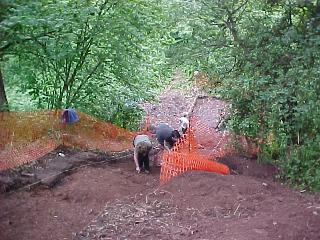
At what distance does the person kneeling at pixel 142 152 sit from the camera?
1030 centimetres

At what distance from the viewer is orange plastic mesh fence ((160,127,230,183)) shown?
9.70 metres

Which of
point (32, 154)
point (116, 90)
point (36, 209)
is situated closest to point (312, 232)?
point (36, 209)

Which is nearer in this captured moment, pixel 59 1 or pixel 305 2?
pixel 305 2

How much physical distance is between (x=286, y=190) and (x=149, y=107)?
1046 centimetres

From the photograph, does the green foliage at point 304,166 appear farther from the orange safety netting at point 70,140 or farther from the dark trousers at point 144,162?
the dark trousers at point 144,162

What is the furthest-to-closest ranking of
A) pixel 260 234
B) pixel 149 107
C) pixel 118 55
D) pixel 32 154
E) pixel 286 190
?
pixel 149 107 → pixel 118 55 → pixel 32 154 → pixel 286 190 → pixel 260 234

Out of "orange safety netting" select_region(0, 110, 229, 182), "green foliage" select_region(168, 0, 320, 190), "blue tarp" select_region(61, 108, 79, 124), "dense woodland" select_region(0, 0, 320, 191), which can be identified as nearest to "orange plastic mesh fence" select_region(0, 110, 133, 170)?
"orange safety netting" select_region(0, 110, 229, 182)

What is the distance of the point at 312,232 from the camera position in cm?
704

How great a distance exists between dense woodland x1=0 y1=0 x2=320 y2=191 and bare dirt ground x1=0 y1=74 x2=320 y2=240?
3.67 feet

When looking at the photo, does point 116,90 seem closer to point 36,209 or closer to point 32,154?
point 32,154

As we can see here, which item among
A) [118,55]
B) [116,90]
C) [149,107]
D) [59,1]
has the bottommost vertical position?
[149,107]

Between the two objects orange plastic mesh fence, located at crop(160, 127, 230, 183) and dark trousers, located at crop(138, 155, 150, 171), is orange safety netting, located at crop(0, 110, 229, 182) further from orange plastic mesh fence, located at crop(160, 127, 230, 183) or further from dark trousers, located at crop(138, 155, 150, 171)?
dark trousers, located at crop(138, 155, 150, 171)

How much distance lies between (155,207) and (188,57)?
421 centimetres

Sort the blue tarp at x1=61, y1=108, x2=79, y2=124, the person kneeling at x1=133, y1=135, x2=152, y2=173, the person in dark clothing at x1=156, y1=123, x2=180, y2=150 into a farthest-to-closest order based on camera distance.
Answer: the blue tarp at x1=61, y1=108, x2=79, y2=124
the person in dark clothing at x1=156, y1=123, x2=180, y2=150
the person kneeling at x1=133, y1=135, x2=152, y2=173
